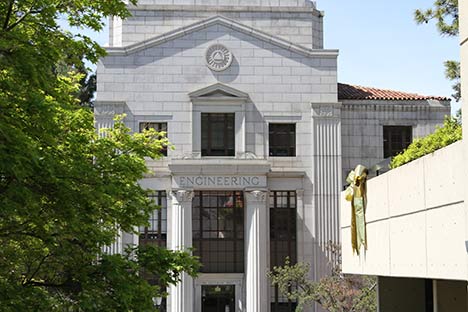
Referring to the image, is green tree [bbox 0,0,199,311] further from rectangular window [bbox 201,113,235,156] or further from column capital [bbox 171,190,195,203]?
rectangular window [bbox 201,113,235,156]

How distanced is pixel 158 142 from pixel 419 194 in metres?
10.1

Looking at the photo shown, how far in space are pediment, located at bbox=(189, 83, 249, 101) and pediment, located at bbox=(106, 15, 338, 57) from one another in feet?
10.5

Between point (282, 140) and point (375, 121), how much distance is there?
16.4 feet

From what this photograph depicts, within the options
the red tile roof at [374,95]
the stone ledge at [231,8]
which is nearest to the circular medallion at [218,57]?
the stone ledge at [231,8]

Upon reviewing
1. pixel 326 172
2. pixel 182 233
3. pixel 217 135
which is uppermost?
pixel 217 135

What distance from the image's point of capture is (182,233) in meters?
41.2

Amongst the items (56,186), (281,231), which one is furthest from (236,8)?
(56,186)

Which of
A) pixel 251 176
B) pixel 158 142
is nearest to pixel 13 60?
pixel 158 142

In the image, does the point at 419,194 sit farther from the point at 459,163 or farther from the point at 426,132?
the point at 426,132

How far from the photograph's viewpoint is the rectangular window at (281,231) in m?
42.4

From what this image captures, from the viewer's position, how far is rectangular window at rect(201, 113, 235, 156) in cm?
Result: 4319

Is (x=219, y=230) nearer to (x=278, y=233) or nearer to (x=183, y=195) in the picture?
(x=183, y=195)

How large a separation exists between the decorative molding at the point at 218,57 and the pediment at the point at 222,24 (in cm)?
119

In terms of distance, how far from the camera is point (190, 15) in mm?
45688
